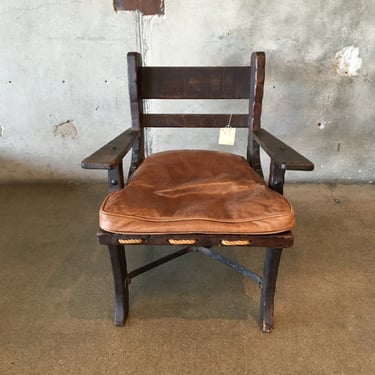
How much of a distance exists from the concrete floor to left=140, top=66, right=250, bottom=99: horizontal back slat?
70 centimetres

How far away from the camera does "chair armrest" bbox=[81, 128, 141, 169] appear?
1.01m

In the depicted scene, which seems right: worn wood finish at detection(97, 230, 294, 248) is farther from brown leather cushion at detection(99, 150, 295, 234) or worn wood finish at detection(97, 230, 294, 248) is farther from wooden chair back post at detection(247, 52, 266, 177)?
wooden chair back post at detection(247, 52, 266, 177)

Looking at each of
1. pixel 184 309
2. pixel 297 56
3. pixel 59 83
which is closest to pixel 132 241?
pixel 184 309

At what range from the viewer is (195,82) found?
147 cm

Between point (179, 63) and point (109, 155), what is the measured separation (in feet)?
3.86

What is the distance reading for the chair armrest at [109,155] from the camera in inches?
39.6

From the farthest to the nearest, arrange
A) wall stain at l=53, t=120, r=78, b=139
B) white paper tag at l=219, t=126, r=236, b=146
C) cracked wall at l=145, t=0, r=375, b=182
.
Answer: wall stain at l=53, t=120, r=78, b=139 < cracked wall at l=145, t=0, r=375, b=182 < white paper tag at l=219, t=126, r=236, b=146

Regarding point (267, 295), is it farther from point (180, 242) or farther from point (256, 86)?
point (256, 86)

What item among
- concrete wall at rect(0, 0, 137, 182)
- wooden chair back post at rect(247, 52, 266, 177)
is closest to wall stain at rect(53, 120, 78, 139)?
concrete wall at rect(0, 0, 137, 182)

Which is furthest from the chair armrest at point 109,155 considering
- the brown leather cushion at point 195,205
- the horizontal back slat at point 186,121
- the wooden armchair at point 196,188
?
the horizontal back slat at point 186,121

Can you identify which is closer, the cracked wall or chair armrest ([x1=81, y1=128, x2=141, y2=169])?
chair armrest ([x1=81, y1=128, x2=141, y2=169])

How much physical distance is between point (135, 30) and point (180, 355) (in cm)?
168

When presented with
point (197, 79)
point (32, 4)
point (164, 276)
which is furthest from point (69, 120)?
point (164, 276)

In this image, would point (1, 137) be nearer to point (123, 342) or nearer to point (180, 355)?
point (123, 342)
